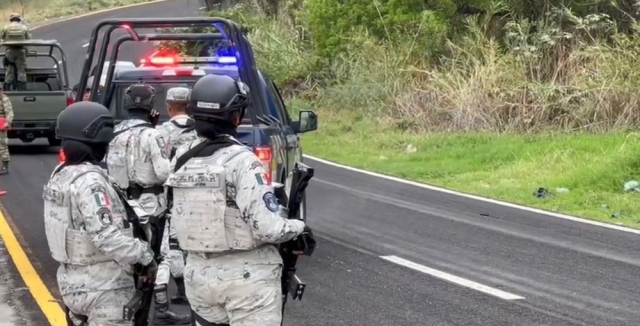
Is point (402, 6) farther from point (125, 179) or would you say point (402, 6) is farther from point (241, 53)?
point (125, 179)

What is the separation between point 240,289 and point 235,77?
4.92m

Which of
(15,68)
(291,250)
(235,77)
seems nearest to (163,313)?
(235,77)

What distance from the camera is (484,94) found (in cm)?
1952

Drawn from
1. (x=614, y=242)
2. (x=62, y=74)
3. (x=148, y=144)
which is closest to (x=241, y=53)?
(x=148, y=144)

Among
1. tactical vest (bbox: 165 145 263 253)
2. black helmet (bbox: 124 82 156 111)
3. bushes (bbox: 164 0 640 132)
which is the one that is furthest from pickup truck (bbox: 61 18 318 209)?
bushes (bbox: 164 0 640 132)

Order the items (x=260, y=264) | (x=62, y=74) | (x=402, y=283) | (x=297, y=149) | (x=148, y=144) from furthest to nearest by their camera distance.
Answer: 1. (x=62, y=74)
2. (x=297, y=149)
3. (x=402, y=283)
4. (x=148, y=144)
5. (x=260, y=264)

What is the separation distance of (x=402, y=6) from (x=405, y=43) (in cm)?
77

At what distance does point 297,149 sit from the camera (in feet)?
34.9

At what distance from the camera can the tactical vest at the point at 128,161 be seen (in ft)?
A: 25.4

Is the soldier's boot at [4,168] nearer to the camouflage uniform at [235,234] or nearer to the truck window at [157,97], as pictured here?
the truck window at [157,97]

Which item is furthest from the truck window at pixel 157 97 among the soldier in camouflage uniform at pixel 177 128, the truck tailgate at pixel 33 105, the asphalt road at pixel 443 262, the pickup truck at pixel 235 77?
the truck tailgate at pixel 33 105

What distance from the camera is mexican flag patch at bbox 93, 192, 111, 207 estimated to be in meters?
4.88

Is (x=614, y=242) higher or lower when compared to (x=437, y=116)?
higher

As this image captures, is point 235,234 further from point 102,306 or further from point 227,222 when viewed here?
point 102,306
